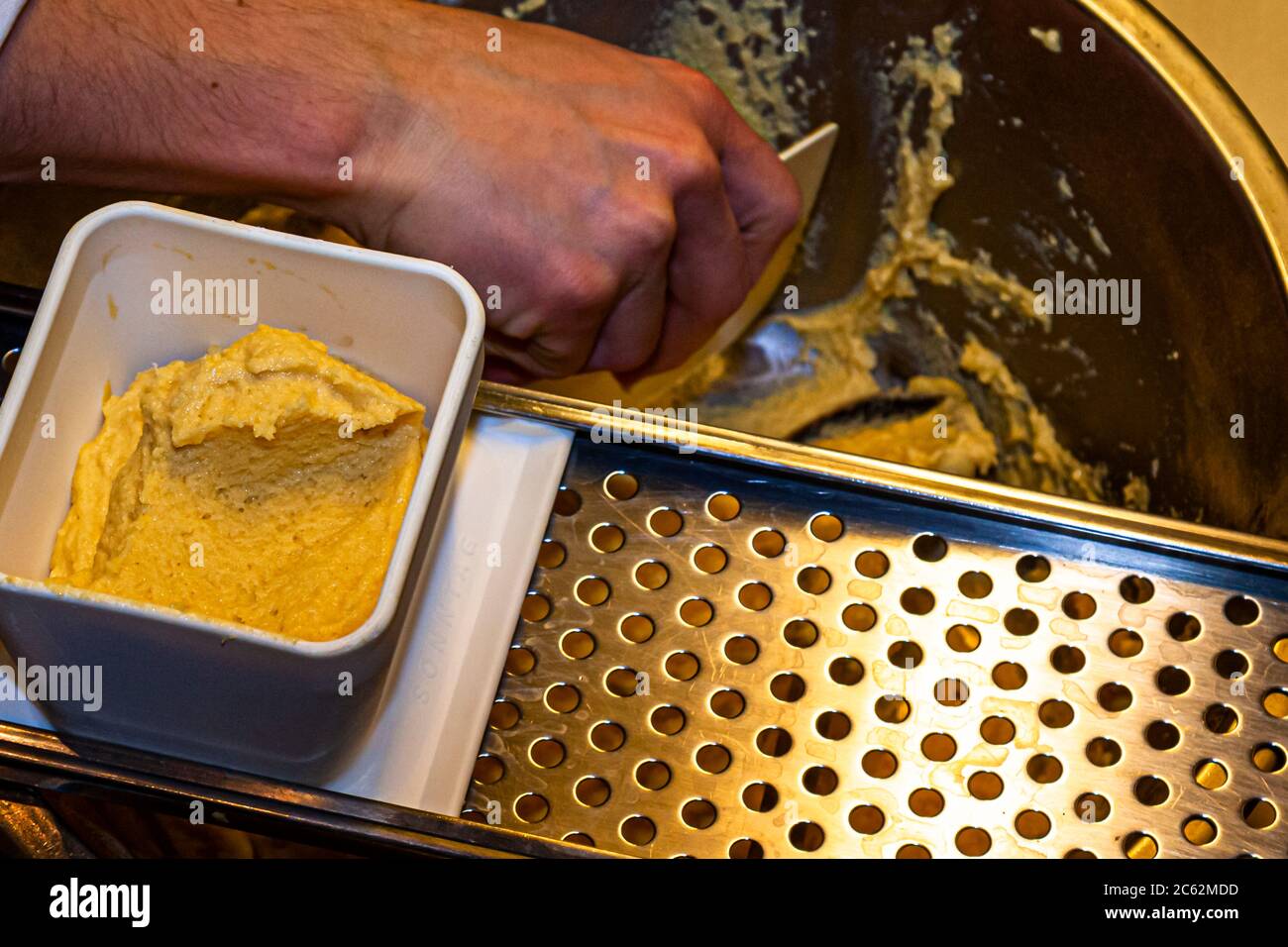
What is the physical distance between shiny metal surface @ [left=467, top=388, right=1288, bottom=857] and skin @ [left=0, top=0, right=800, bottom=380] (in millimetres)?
91

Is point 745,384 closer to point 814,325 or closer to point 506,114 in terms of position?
point 814,325

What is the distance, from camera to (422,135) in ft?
1.72

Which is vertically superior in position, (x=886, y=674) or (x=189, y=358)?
A: (x=189, y=358)

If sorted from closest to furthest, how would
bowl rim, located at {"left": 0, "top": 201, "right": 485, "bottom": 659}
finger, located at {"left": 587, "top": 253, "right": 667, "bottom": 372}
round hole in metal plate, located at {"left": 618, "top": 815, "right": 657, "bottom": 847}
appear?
Result: bowl rim, located at {"left": 0, "top": 201, "right": 485, "bottom": 659} < round hole in metal plate, located at {"left": 618, "top": 815, "right": 657, "bottom": 847} < finger, located at {"left": 587, "top": 253, "right": 667, "bottom": 372}

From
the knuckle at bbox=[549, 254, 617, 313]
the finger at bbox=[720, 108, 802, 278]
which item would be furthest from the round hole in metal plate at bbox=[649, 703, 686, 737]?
the finger at bbox=[720, 108, 802, 278]

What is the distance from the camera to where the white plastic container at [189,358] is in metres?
0.37

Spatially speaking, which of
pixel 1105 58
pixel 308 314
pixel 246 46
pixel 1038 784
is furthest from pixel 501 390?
pixel 1105 58

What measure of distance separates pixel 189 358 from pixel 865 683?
35cm

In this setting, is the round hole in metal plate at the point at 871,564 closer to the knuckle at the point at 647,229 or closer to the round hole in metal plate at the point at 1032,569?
the round hole in metal plate at the point at 1032,569

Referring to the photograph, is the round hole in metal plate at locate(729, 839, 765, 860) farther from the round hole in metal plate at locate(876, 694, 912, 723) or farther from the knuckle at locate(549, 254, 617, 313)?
the knuckle at locate(549, 254, 617, 313)

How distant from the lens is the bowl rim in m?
0.35

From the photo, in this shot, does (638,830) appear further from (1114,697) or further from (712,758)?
(1114,697)

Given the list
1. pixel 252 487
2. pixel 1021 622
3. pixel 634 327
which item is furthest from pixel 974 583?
pixel 252 487

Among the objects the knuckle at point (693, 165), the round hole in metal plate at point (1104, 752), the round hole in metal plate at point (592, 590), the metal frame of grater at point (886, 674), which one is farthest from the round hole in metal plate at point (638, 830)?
the knuckle at point (693, 165)
